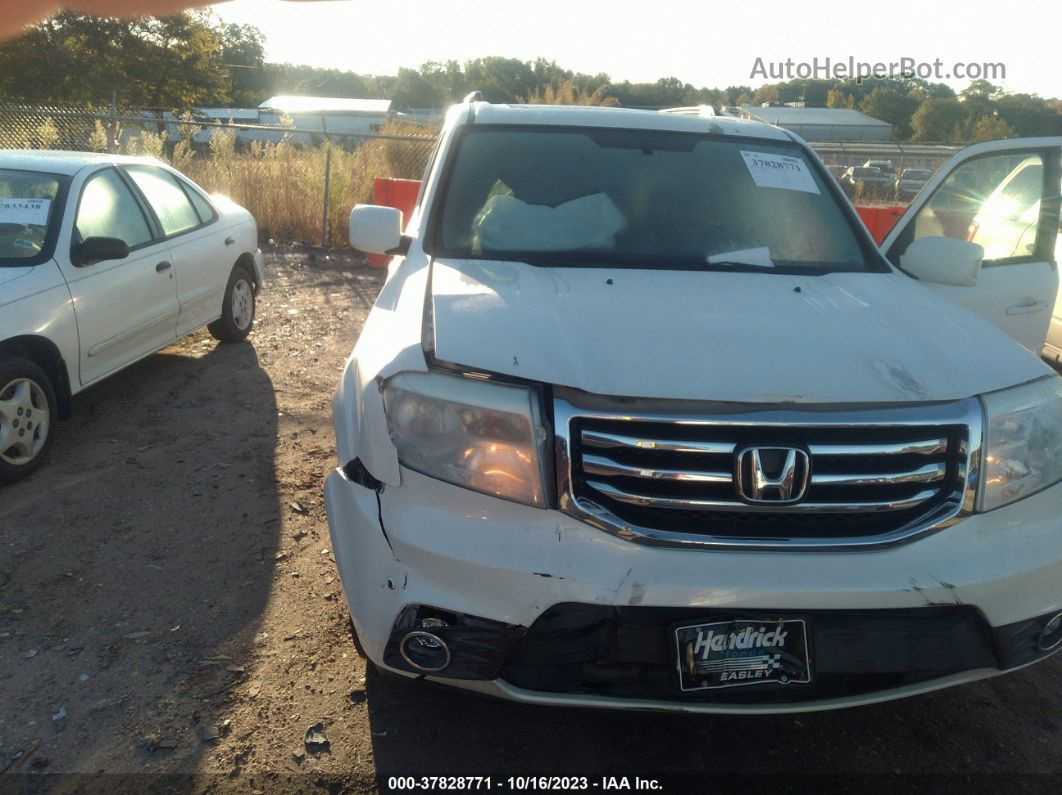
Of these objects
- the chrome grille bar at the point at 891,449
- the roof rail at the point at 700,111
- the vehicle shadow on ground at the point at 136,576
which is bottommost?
the vehicle shadow on ground at the point at 136,576

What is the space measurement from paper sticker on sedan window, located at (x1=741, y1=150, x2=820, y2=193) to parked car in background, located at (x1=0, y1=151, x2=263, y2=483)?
136 inches

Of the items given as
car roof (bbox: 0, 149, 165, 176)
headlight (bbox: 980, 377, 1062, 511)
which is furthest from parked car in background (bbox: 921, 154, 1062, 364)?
car roof (bbox: 0, 149, 165, 176)

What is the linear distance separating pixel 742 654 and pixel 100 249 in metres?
4.18

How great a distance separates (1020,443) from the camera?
233 cm

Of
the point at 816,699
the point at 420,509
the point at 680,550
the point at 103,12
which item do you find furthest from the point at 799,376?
the point at 103,12

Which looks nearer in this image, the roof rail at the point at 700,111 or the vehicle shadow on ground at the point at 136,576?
the vehicle shadow on ground at the point at 136,576

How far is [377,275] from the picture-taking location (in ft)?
35.4

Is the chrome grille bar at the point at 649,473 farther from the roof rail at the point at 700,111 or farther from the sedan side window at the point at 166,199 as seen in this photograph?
the sedan side window at the point at 166,199

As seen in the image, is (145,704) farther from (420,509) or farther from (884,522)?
(884,522)

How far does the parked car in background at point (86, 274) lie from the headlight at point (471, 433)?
2.91m

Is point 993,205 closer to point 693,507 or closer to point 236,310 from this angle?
point 693,507

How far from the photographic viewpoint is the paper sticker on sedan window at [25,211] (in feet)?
15.8

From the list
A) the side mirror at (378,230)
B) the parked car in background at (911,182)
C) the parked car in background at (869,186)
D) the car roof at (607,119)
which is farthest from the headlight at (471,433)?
the parked car in background at (911,182)

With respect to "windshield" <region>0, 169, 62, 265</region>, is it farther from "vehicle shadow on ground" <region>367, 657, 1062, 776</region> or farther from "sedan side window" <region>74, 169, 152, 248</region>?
"vehicle shadow on ground" <region>367, 657, 1062, 776</region>
